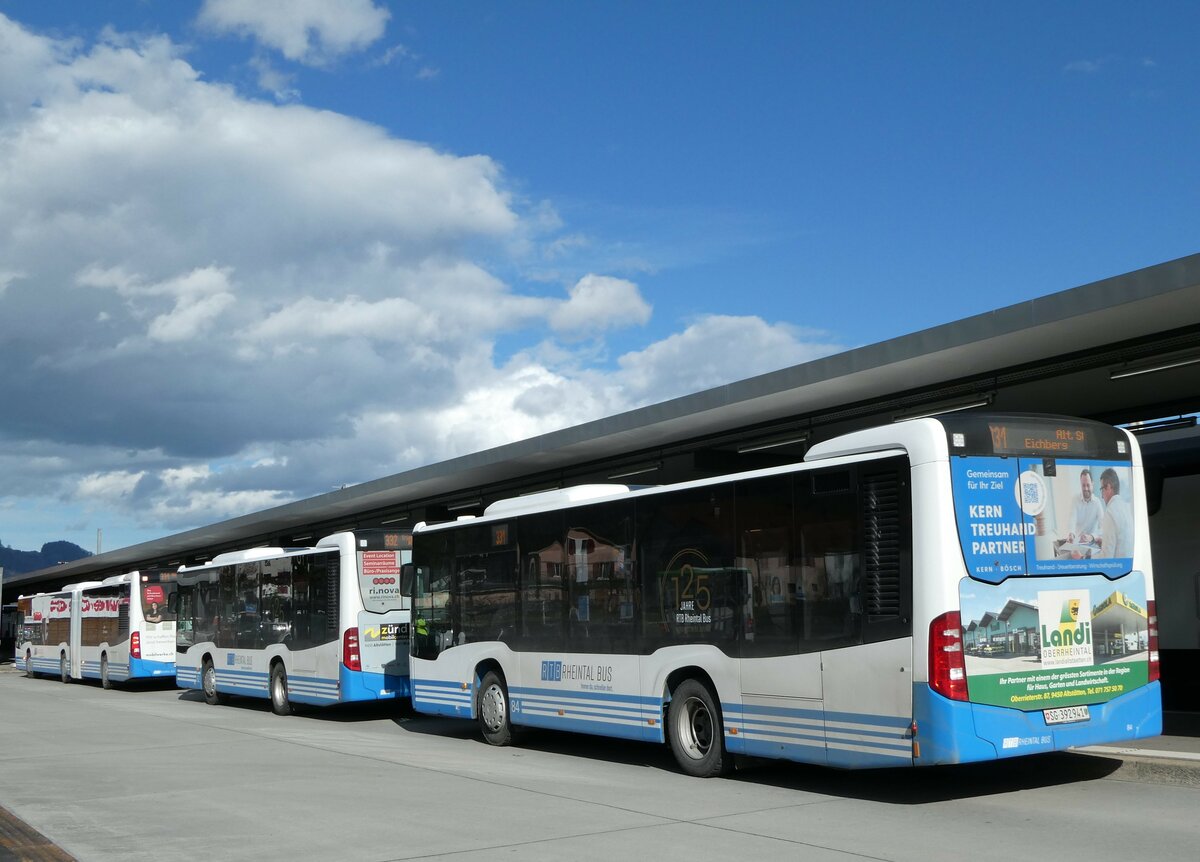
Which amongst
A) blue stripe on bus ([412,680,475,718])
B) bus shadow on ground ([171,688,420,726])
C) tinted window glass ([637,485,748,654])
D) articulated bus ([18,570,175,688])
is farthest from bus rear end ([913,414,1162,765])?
articulated bus ([18,570,175,688])

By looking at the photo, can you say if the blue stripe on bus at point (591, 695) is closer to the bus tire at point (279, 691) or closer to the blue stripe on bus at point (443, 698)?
the blue stripe on bus at point (443, 698)

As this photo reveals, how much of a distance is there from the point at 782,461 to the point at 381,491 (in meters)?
10.00

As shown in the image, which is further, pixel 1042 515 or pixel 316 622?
pixel 316 622

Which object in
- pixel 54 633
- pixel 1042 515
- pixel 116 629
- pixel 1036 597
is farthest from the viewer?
pixel 54 633

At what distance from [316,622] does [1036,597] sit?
1355cm

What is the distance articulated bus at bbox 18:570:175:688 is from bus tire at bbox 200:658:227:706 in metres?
7.58

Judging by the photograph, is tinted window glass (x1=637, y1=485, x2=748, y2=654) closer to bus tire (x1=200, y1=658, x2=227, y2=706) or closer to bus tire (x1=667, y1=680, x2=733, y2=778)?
bus tire (x1=667, y1=680, x2=733, y2=778)

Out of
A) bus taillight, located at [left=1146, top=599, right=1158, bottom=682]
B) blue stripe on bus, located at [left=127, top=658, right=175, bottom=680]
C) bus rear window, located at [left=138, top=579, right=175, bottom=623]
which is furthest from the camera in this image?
blue stripe on bus, located at [left=127, top=658, right=175, bottom=680]

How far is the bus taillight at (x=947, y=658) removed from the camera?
925cm

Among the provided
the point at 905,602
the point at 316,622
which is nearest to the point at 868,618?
the point at 905,602

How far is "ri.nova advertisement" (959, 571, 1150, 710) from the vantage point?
9430mm

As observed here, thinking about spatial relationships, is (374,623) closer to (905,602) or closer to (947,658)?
(905,602)

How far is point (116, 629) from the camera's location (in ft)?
112

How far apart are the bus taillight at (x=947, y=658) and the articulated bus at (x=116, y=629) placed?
27570 millimetres
